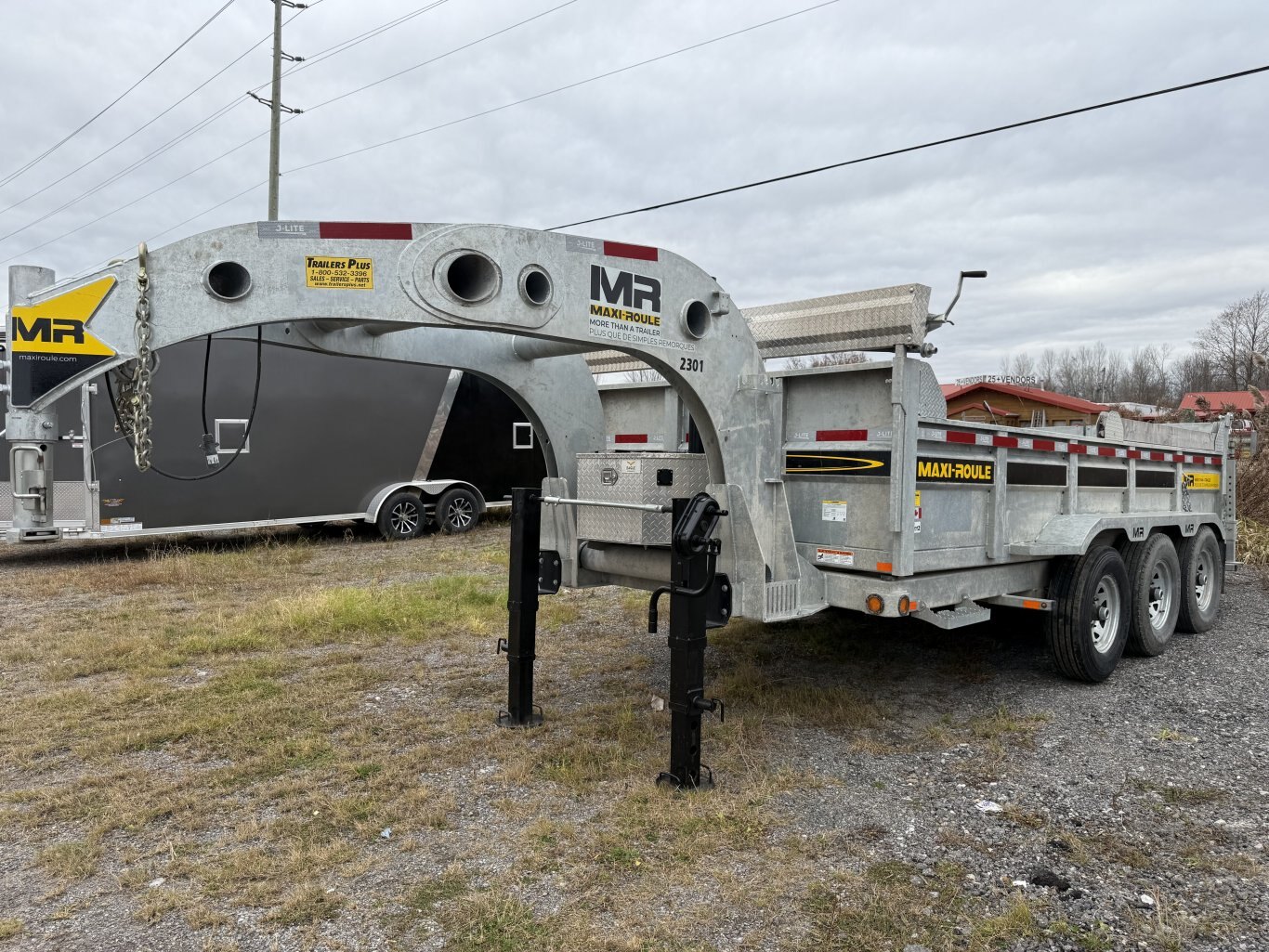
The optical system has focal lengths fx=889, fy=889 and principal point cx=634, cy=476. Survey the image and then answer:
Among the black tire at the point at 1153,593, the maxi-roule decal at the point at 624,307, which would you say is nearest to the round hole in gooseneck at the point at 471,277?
the maxi-roule decal at the point at 624,307

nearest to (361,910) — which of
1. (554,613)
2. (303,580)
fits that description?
(554,613)

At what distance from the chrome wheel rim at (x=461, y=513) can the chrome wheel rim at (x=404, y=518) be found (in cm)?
53

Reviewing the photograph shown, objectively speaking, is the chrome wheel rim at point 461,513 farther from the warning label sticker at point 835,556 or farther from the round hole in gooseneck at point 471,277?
the round hole in gooseneck at point 471,277

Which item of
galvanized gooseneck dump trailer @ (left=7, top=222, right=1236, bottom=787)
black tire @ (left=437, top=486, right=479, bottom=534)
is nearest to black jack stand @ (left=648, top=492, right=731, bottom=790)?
galvanized gooseneck dump trailer @ (left=7, top=222, right=1236, bottom=787)

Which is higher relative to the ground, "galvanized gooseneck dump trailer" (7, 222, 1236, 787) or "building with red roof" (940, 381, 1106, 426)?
"building with red roof" (940, 381, 1106, 426)

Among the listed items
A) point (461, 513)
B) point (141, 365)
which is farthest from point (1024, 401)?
point (141, 365)

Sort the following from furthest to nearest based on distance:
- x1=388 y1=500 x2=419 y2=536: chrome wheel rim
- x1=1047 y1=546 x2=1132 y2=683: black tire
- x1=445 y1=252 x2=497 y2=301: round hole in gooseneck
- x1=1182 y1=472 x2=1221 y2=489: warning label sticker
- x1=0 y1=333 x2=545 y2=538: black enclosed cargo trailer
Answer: x1=388 y1=500 x2=419 y2=536: chrome wheel rim → x1=0 y1=333 x2=545 y2=538: black enclosed cargo trailer → x1=1182 y1=472 x2=1221 y2=489: warning label sticker → x1=1047 y1=546 x2=1132 y2=683: black tire → x1=445 y1=252 x2=497 y2=301: round hole in gooseneck

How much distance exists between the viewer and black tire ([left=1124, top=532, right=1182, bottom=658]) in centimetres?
590

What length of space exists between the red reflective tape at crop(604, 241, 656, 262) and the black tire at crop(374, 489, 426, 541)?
8997mm

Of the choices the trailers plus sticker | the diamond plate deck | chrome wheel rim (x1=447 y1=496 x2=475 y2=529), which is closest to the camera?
the diamond plate deck

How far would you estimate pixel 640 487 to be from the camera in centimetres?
433

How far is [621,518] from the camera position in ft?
14.4

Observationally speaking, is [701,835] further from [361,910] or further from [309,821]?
[309,821]

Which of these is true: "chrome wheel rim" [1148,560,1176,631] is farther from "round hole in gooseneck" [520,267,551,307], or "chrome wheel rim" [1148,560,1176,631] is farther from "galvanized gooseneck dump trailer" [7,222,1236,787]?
"round hole in gooseneck" [520,267,551,307]
